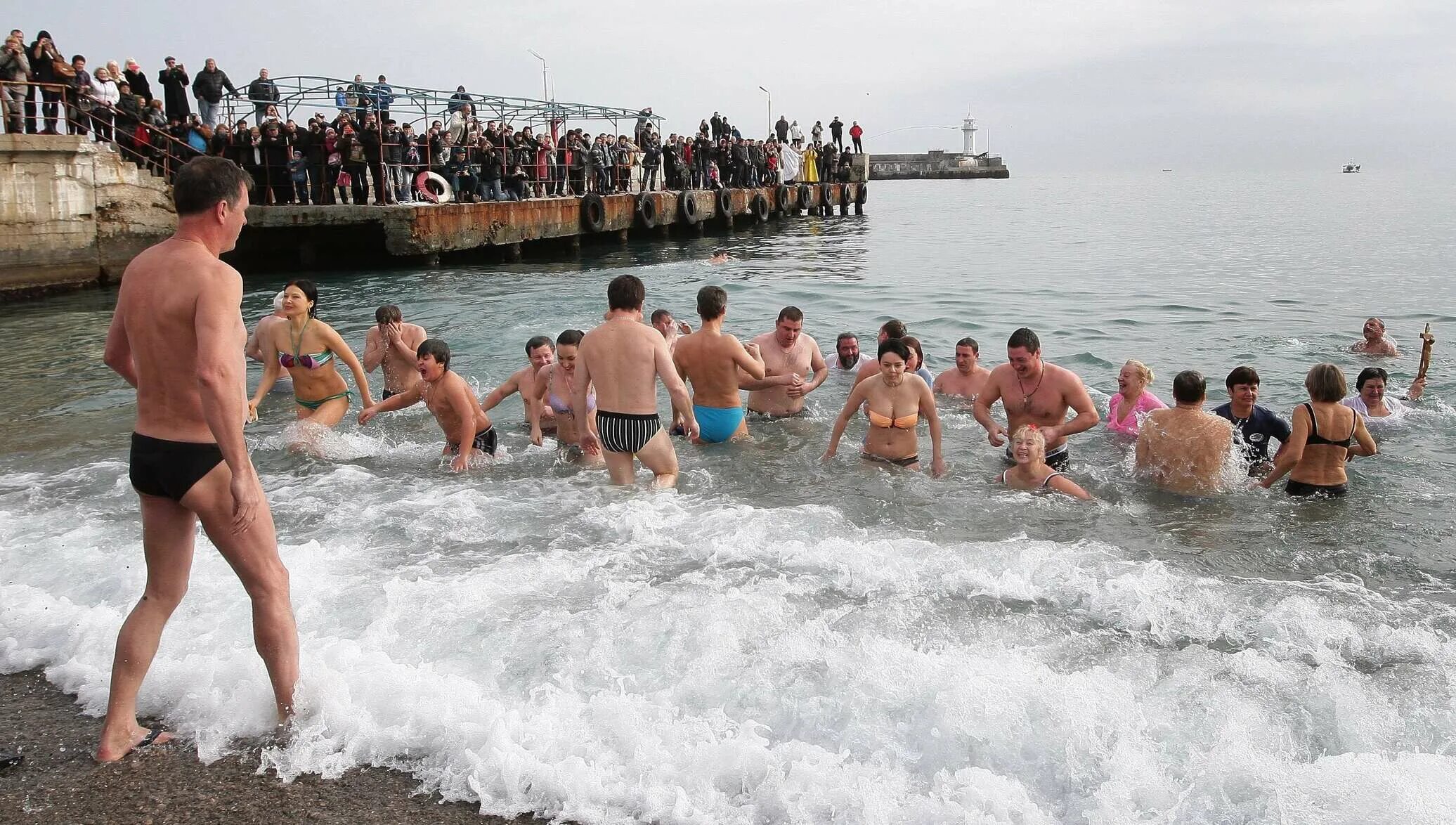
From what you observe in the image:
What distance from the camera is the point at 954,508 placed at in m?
6.41

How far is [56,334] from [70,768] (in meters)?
A: 12.6

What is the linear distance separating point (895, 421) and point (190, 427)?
500 cm

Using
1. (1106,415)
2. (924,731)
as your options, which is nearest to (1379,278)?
(1106,415)

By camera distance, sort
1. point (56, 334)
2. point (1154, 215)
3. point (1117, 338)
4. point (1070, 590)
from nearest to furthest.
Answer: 1. point (1070, 590)
2. point (56, 334)
3. point (1117, 338)
4. point (1154, 215)

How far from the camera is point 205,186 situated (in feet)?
9.91

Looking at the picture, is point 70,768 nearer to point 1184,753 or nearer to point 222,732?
point 222,732

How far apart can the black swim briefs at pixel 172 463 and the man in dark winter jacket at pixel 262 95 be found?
18846 millimetres

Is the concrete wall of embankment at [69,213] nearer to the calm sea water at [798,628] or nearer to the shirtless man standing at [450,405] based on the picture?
the calm sea water at [798,628]

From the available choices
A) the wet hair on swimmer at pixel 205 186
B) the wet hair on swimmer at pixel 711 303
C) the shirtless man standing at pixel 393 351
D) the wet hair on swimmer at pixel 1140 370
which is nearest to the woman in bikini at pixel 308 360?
the shirtless man standing at pixel 393 351

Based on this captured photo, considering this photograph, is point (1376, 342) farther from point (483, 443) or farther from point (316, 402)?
point (316, 402)

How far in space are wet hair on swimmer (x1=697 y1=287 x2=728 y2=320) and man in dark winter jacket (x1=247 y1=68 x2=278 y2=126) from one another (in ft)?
51.6

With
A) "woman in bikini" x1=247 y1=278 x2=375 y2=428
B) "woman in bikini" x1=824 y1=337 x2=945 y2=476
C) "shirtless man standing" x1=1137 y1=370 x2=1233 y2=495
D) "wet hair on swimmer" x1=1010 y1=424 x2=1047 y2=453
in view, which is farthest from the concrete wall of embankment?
"shirtless man standing" x1=1137 y1=370 x2=1233 y2=495

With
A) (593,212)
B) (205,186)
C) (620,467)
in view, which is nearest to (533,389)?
(620,467)

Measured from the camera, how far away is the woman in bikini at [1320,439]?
661cm
